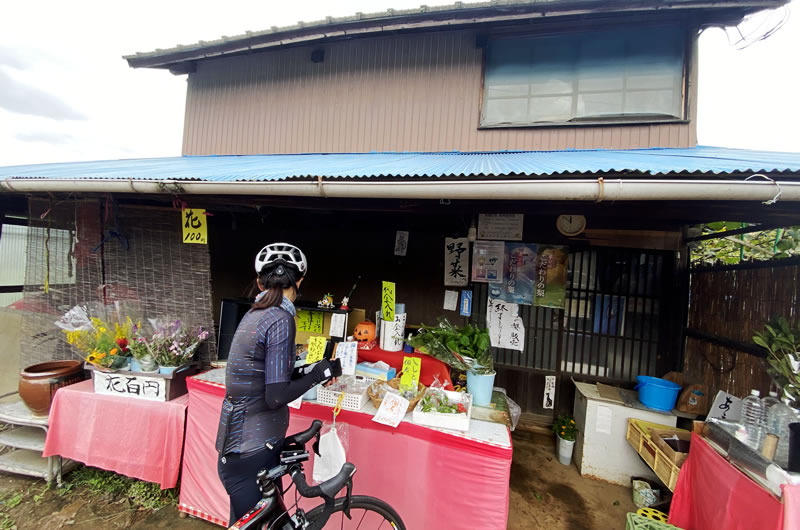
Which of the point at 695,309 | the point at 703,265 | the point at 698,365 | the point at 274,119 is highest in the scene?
the point at 274,119

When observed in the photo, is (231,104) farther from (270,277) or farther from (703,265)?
(703,265)

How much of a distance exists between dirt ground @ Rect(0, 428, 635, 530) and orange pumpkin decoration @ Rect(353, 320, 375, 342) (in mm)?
2231

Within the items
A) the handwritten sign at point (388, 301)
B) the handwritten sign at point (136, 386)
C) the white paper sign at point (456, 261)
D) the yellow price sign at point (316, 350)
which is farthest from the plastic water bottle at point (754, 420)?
the handwritten sign at point (136, 386)

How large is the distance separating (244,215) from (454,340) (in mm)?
4042

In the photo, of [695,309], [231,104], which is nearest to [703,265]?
[695,309]

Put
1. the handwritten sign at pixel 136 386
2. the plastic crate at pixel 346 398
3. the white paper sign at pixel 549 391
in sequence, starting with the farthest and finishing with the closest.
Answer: the white paper sign at pixel 549 391 → the handwritten sign at pixel 136 386 → the plastic crate at pixel 346 398

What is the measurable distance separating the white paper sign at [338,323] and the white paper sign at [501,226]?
2164 mm

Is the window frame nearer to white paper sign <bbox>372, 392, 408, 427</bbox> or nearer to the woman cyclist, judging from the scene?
white paper sign <bbox>372, 392, 408, 427</bbox>

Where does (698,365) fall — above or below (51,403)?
above

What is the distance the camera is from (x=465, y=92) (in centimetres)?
488

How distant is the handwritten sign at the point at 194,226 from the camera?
10.5ft

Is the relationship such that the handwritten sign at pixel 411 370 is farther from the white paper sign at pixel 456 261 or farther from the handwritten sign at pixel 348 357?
the white paper sign at pixel 456 261

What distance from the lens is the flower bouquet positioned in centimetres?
320

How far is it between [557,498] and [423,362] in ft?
7.41
